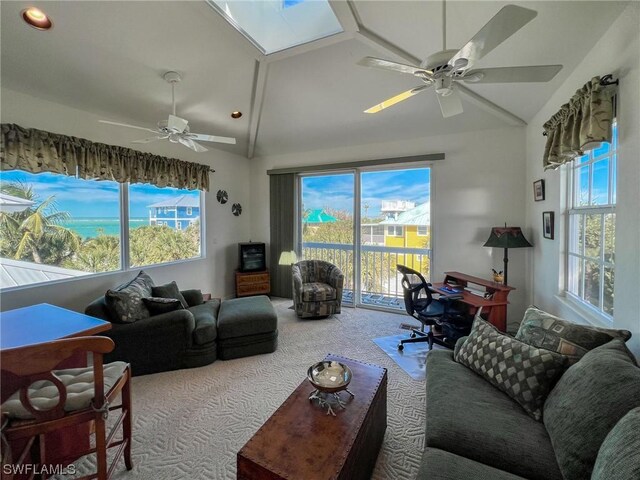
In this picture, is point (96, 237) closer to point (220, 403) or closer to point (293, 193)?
point (220, 403)

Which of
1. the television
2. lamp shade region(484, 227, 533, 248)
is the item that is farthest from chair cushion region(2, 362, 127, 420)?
lamp shade region(484, 227, 533, 248)

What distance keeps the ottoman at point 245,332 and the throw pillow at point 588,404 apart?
236 centimetres

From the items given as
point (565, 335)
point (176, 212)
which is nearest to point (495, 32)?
point (565, 335)

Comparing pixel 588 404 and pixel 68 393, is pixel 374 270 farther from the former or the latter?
pixel 68 393

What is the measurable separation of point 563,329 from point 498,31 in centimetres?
166

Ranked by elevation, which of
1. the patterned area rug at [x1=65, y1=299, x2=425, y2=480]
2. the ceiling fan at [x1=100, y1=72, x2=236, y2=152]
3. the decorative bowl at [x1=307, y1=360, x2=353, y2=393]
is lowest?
the patterned area rug at [x1=65, y1=299, x2=425, y2=480]

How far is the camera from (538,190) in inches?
122

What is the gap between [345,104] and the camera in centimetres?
349

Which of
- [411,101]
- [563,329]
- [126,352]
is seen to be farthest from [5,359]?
[411,101]

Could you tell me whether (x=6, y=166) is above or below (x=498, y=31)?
below

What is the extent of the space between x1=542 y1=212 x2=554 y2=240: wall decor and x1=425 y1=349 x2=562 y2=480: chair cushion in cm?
206

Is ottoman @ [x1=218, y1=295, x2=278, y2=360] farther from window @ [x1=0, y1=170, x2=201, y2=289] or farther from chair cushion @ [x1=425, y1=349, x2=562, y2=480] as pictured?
chair cushion @ [x1=425, y1=349, x2=562, y2=480]

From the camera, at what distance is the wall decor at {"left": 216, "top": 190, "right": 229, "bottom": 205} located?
4709mm

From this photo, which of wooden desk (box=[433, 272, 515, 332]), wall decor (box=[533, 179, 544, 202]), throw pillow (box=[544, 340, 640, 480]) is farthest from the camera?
wall decor (box=[533, 179, 544, 202])
